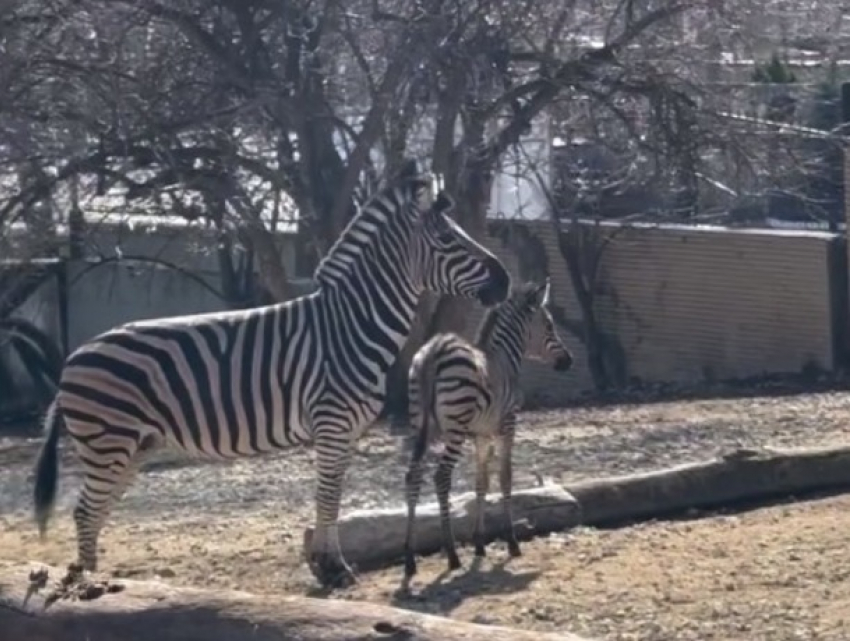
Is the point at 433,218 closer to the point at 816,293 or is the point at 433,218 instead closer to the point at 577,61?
the point at 577,61

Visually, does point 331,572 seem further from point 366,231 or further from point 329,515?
point 366,231

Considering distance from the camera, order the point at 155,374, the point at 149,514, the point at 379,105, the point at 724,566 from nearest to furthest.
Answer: the point at 724,566, the point at 155,374, the point at 149,514, the point at 379,105

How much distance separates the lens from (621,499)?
36.9 feet

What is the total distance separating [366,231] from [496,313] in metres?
1.04

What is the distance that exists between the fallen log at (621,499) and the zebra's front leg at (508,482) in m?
0.18

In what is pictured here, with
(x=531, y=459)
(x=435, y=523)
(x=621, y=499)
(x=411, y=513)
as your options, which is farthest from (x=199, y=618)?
(x=531, y=459)

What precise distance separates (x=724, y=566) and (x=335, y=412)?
7.15 ft

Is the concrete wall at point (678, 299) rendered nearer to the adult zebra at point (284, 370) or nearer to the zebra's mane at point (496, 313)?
the zebra's mane at point (496, 313)

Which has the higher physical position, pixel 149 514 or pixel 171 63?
pixel 171 63

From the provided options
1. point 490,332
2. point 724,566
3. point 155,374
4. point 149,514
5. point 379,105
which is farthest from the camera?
point 379,105

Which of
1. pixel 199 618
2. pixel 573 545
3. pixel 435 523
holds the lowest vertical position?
pixel 573 545

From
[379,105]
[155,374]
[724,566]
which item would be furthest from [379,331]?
[379,105]

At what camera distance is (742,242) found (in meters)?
20.6

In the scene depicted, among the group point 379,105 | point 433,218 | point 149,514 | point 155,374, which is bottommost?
point 149,514
